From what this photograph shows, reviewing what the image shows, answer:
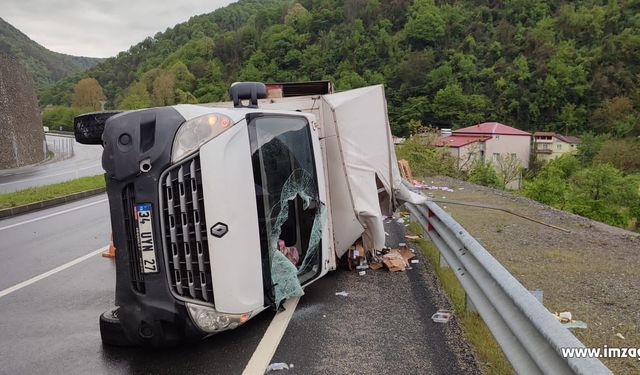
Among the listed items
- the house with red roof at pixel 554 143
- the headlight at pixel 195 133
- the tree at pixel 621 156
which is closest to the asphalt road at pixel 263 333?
the headlight at pixel 195 133

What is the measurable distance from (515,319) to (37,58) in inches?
5868

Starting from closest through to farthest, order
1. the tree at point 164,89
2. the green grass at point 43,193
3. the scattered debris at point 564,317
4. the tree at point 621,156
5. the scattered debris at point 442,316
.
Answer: the scattered debris at point 564,317 → the scattered debris at point 442,316 → the green grass at point 43,193 → the tree at point 621,156 → the tree at point 164,89

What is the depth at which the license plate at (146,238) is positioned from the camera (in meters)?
3.12

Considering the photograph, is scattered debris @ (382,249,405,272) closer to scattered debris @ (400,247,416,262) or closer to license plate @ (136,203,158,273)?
scattered debris @ (400,247,416,262)

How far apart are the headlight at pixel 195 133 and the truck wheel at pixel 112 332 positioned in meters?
1.32

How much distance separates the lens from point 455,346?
3350 millimetres

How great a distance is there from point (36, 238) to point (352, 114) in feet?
18.9

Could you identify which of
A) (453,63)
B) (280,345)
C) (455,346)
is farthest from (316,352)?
(453,63)

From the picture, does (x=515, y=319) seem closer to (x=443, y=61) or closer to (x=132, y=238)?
(x=132, y=238)

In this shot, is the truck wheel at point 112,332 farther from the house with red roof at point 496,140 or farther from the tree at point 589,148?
the tree at point 589,148

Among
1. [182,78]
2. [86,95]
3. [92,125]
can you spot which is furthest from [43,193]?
[182,78]

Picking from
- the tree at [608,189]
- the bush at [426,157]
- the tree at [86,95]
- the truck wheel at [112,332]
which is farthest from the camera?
the tree at [86,95]

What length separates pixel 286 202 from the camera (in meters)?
3.98

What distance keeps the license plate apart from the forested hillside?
7813cm
